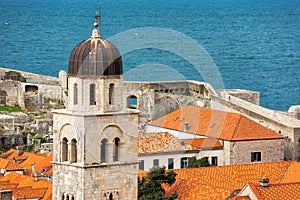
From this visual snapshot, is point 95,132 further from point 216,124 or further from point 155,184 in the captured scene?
point 216,124

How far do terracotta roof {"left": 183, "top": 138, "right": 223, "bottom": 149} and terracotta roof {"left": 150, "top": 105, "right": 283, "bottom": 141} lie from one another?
0.25 meters

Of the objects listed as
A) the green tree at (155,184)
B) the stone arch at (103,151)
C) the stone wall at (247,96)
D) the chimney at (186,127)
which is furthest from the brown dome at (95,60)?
the stone wall at (247,96)

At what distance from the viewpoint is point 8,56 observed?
436ft

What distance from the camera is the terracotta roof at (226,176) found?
146 feet

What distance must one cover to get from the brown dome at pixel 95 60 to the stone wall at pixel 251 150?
24.5 metres

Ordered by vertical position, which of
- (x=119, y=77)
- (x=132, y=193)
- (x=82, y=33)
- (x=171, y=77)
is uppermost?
(x=82, y=33)

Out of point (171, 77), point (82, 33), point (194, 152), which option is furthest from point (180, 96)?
point (82, 33)

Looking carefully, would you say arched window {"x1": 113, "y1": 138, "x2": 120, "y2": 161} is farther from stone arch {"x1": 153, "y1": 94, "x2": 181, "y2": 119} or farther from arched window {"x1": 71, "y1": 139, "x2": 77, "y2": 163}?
stone arch {"x1": 153, "y1": 94, "x2": 181, "y2": 119}

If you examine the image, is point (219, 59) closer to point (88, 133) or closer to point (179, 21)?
point (179, 21)

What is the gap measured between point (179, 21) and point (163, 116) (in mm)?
128804

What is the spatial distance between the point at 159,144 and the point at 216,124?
3897mm

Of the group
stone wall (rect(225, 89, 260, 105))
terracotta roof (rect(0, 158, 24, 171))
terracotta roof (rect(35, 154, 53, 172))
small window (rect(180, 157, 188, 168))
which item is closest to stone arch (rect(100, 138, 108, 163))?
terracotta roof (rect(35, 154, 53, 172))

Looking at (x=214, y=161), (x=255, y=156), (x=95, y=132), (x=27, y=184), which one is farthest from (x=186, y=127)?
(x=95, y=132)

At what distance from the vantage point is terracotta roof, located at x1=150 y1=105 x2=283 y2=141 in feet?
191
